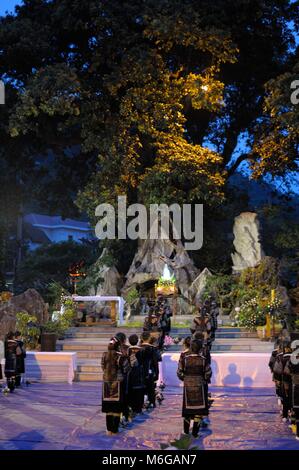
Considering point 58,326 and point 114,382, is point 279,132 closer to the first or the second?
point 58,326

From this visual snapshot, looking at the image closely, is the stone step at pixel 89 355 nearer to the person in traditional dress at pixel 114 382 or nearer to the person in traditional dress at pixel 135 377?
the person in traditional dress at pixel 135 377

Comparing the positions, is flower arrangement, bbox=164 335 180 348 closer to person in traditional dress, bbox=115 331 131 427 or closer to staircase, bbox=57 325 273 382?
staircase, bbox=57 325 273 382

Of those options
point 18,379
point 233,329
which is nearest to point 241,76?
point 233,329

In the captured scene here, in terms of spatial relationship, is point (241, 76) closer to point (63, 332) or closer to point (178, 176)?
point (178, 176)

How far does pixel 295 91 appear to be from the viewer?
27.1 meters

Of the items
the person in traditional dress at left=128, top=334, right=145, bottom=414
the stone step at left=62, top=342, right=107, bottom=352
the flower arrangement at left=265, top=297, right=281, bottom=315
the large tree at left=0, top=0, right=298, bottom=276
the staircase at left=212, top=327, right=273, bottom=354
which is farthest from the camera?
the large tree at left=0, top=0, right=298, bottom=276

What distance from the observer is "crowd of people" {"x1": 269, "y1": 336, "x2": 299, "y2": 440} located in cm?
1134

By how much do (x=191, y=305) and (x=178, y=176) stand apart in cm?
535

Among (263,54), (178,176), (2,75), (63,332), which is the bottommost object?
(63,332)

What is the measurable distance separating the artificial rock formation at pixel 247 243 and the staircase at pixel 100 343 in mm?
5860

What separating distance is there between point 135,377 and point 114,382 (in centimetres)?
112

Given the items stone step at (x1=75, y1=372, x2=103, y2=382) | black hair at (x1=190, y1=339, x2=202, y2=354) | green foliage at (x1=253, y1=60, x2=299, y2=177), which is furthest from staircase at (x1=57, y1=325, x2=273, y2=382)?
green foliage at (x1=253, y1=60, x2=299, y2=177)


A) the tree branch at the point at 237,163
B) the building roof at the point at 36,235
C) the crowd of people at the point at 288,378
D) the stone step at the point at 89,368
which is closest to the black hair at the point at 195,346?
the crowd of people at the point at 288,378

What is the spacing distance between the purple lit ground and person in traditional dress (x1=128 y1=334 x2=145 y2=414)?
335 millimetres
